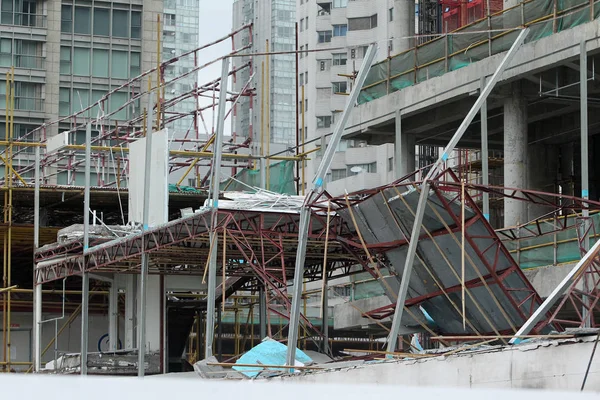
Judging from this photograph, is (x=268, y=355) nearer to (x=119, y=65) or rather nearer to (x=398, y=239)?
(x=398, y=239)

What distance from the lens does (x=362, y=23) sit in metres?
96.4

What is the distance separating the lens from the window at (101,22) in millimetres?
78438

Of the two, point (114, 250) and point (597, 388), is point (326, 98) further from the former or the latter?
point (597, 388)

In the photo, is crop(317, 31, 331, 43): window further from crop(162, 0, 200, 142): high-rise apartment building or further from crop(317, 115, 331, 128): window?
crop(162, 0, 200, 142): high-rise apartment building

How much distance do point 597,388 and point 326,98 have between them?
8758 centimetres

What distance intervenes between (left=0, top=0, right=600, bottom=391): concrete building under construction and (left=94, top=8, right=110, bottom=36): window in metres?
24.7

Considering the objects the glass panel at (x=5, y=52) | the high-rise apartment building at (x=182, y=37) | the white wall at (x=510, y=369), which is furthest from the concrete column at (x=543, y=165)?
the high-rise apartment building at (x=182, y=37)

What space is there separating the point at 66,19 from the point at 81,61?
3.05 meters

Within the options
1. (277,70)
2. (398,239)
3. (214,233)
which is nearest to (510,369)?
(398,239)

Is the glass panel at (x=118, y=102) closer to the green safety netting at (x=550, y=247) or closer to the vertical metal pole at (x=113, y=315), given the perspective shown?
the vertical metal pole at (x=113, y=315)

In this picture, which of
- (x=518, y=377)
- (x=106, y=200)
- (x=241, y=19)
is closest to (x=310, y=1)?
(x=241, y=19)

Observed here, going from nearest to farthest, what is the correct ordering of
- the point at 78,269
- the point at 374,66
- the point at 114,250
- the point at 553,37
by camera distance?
the point at 553,37
the point at 114,250
the point at 78,269
the point at 374,66

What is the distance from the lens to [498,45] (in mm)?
34781

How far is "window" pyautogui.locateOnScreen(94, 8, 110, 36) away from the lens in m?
78.4
